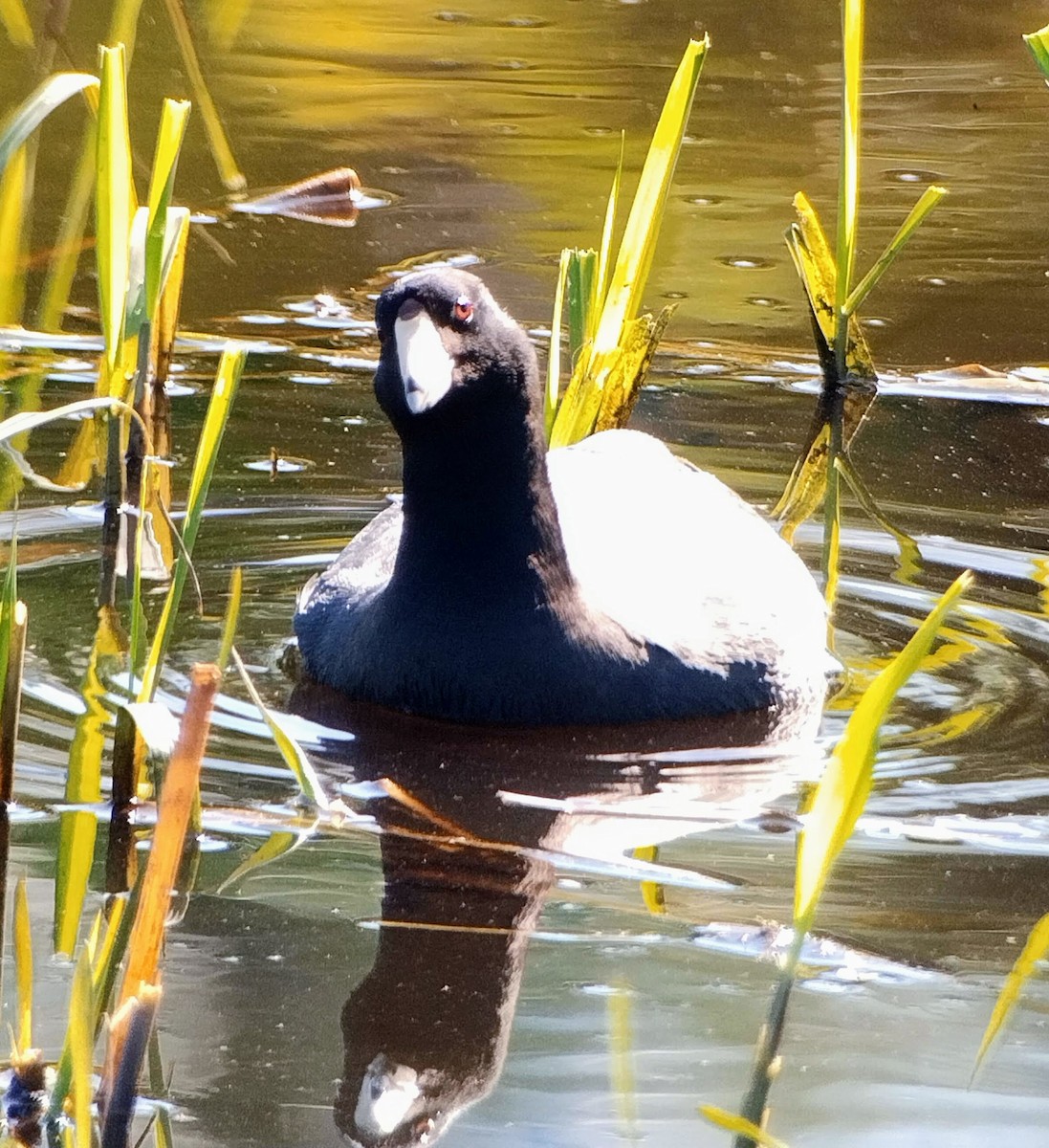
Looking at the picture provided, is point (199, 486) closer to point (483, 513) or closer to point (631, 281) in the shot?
point (483, 513)

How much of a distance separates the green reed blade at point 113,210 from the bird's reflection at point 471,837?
31.5 inches

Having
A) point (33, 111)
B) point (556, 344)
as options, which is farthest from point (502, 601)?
point (33, 111)

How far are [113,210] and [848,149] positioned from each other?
7.04ft

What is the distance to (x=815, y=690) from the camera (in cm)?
419

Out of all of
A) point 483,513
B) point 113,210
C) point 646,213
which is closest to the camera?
point 113,210

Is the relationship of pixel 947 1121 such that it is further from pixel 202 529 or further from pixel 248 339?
pixel 248 339

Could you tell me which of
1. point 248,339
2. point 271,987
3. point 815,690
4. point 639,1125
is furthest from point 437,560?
point 248,339

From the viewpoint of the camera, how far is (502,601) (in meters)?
3.97

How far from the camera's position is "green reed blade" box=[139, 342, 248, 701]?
8.96ft

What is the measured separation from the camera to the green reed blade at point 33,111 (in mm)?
2521

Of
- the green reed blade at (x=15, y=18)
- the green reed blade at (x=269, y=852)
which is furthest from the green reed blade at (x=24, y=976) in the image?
the green reed blade at (x=15, y=18)

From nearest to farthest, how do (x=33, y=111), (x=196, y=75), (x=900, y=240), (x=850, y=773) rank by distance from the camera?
1. (x=850, y=773)
2. (x=196, y=75)
3. (x=33, y=111)
4. (x=900, y=240)

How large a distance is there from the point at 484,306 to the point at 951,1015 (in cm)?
162

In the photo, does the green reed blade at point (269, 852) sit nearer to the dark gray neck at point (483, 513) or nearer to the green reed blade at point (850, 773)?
the dark gray neck at point (483, 513)
